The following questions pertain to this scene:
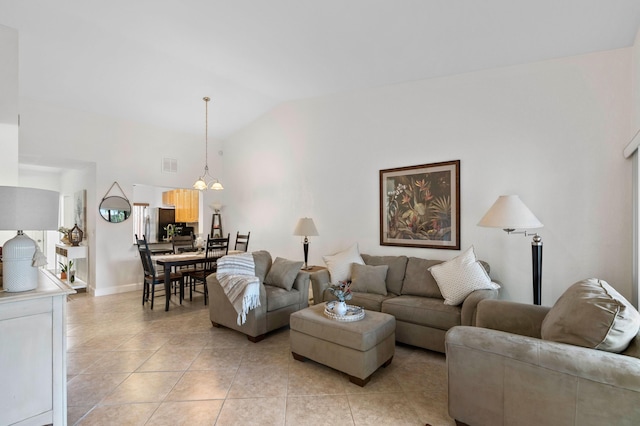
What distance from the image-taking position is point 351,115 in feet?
15.1

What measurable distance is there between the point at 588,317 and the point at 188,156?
6600mm

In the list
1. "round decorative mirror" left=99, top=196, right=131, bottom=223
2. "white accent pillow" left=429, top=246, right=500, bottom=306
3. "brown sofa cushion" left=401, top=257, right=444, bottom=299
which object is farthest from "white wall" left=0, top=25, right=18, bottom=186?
"white accent pillow" left=429, top=246, right=500, bottom=306

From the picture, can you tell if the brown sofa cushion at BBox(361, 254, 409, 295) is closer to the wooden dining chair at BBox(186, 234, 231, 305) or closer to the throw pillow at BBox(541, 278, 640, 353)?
the throw pillow at BBox(541, 278, 640, 353)

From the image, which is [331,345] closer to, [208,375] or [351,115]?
[208,375]

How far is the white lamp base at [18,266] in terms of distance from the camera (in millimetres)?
1874

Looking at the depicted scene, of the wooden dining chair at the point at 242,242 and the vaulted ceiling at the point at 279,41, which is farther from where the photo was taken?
the wooden dining chair at the point at 242,242

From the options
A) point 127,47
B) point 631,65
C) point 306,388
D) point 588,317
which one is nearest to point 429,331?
point 306,388

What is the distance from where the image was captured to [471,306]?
2.79 metres

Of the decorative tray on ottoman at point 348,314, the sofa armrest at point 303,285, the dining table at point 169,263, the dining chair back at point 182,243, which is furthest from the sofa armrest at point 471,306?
the dining chair back at point 182,243

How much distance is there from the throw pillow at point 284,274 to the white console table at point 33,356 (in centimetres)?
222

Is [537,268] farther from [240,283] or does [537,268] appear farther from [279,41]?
[279,41]

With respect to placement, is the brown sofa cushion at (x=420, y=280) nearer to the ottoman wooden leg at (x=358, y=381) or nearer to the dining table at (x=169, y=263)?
the ottoman wooden leg at (x=358, y=381)

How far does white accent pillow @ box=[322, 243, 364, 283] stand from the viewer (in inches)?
157

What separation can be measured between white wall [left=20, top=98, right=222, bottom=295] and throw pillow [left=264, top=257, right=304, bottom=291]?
10.8 feet
